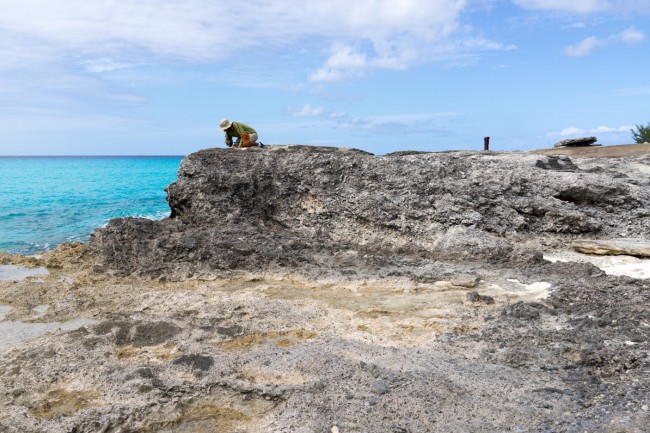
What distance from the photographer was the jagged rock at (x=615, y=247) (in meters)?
7.72

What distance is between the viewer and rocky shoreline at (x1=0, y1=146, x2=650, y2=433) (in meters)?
4.19

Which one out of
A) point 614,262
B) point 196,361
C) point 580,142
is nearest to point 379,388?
point 196,361

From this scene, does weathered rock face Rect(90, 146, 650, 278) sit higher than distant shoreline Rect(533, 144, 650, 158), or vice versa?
distant shoreline Rect(533, 144, 650, 158)

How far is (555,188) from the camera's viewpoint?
9.14 meters

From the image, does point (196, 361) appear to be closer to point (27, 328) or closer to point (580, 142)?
point (27, 328)

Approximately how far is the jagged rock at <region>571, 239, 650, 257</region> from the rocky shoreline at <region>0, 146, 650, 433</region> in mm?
207

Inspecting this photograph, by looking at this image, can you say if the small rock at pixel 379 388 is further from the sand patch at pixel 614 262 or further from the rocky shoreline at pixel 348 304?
the sand patch at pixel 614 262

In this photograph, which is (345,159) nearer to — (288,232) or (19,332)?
(288,232)

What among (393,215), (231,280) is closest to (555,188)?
(393,215)

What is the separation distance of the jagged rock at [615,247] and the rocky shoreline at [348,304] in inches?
8.1

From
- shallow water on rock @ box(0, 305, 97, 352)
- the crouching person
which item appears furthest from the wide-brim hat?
shallow water on rock @ box(0, 305, 97, 352)

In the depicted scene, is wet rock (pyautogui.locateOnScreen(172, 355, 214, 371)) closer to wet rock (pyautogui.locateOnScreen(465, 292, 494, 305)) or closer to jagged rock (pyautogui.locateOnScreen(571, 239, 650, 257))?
wet rock (pyautogui.locateOnScreen(465, 292, 494, 305))

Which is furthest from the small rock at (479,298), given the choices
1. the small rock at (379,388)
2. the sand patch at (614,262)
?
the small rock at (379,388)

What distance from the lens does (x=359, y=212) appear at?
9352mm
